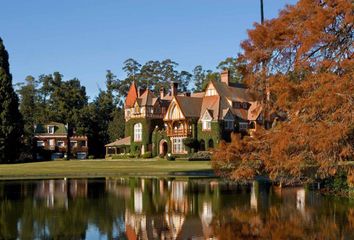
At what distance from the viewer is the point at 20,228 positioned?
1473cm

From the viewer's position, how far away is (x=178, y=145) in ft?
220

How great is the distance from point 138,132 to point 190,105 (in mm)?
9671

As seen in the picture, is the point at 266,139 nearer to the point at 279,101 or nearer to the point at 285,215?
the point at 279,101

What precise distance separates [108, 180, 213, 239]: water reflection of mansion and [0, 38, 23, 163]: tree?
147ft

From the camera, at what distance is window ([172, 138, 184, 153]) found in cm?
6675

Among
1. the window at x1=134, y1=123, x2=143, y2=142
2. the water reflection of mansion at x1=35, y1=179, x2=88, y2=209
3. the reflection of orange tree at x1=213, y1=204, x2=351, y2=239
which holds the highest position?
the window at x1=134, y1=123, x2=143, y2=142

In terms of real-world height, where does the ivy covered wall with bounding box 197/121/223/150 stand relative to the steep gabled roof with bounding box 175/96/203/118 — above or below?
below

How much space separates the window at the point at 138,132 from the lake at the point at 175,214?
46.2 meters

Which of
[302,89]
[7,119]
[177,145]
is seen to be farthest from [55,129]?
[302,89]

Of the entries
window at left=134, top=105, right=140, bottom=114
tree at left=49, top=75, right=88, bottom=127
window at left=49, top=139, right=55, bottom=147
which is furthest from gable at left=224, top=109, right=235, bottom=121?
window at left=49, top=139, right=55, bottom=147

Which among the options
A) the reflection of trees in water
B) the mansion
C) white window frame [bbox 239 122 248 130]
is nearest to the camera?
the reflection of trees in water

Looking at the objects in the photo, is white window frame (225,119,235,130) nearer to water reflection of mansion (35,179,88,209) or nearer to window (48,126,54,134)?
window (48,126,54,134)

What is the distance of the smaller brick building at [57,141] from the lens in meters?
85.8

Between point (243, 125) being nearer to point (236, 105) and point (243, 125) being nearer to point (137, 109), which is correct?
point (236, 105)
